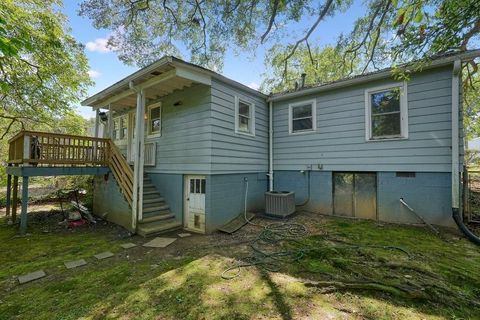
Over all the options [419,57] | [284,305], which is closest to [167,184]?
[284,305]

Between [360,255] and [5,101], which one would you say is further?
[5,101]

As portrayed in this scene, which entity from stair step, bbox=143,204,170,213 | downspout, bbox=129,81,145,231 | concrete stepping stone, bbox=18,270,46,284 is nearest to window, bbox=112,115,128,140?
downspout, bbox=129,81,145,231

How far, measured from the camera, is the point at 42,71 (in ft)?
35.6

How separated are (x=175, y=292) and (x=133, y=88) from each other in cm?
576

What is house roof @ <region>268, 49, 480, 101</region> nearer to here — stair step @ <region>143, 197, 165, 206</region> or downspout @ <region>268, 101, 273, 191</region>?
downspout @ <region>268, 101, 273, 191</region>

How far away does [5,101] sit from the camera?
11.5 m

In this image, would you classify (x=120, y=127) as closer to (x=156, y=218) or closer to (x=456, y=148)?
(x=156, y=218)

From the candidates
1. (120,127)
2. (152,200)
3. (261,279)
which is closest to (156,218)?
(152,200)

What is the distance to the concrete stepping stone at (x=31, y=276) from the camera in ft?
13.1

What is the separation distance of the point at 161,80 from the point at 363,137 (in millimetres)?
6125

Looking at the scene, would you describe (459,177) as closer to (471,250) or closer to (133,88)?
(471,250)

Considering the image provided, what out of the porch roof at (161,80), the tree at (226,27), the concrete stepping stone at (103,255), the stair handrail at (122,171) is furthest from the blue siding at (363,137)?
the concrete stepping stone at (103,255)

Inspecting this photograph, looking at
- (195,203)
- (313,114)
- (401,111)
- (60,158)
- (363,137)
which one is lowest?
(195,203)

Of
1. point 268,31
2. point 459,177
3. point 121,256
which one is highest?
point 268,31
